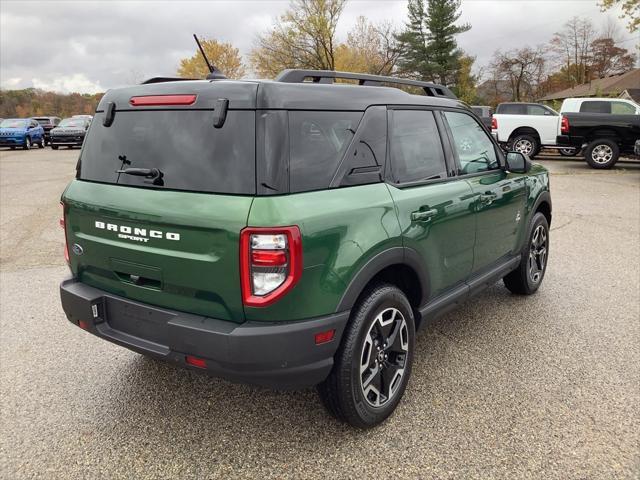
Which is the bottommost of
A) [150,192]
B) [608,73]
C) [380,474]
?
[380,474]

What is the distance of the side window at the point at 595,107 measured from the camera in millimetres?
15180

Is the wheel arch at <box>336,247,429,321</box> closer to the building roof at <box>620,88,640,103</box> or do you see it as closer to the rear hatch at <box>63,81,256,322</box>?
the rear hatch at <box>63,81,256,322</box>

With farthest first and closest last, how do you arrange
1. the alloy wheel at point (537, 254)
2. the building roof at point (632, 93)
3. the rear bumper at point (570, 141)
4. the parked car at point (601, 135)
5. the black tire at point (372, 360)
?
the building roof at point (632, 93) → the rear bumper at point (570, 141) → the parked car at point (601, 135) → the alloy wheel at point (537, 254) → the black tire at point (372, 360)

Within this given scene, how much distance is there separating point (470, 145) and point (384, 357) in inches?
72.0

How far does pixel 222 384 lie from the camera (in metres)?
3.24

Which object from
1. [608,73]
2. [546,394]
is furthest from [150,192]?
[608,73]

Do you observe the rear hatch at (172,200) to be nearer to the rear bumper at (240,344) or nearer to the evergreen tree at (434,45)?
the rear bumper at (240,344)

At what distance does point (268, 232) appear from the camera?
2.14m

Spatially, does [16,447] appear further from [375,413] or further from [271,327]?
[375,413]

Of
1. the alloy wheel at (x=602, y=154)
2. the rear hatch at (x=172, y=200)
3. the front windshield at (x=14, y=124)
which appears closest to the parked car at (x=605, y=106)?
the alloy wheel at (x=602, y=154)

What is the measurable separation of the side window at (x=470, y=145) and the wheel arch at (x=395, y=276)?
3.17 feet

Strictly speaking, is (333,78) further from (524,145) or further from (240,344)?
(524,145)

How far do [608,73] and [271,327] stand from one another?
7641 cm

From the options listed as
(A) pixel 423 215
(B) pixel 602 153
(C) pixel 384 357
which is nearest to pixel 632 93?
(B) pixel 602 153
